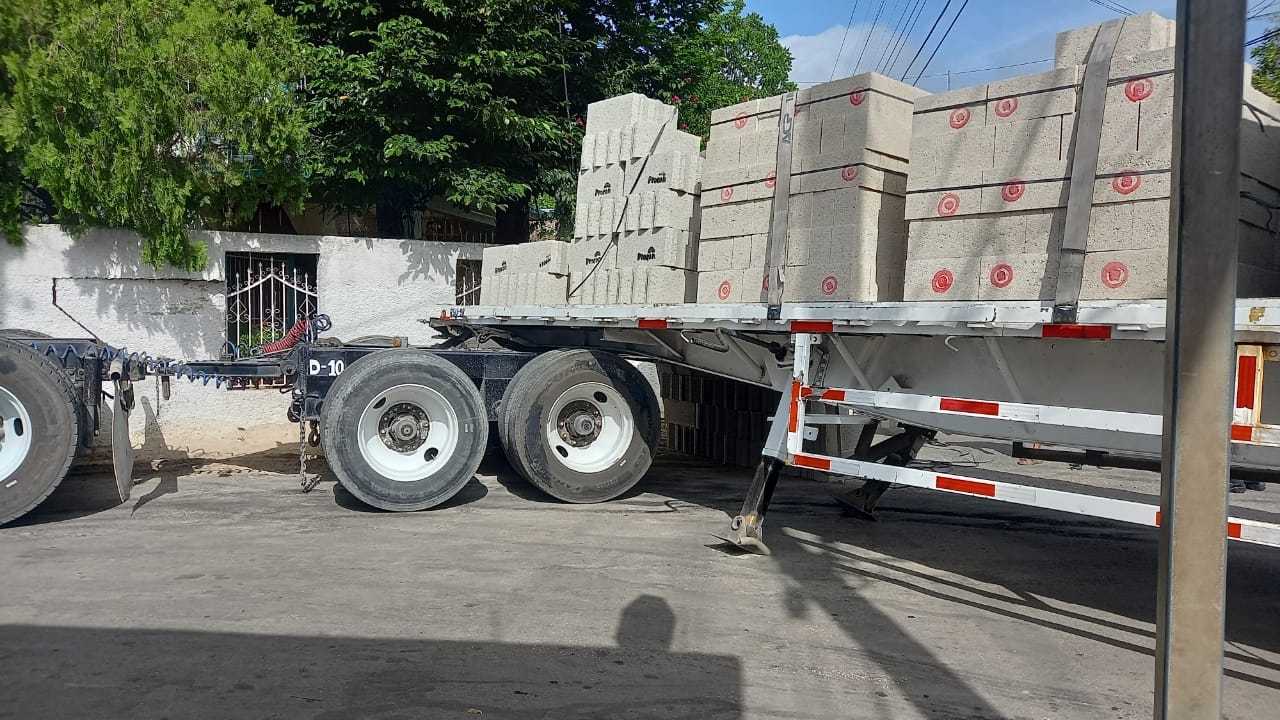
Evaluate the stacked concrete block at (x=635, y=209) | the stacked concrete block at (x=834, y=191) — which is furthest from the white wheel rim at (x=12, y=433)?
the stacked concrete block at (x=834, y=191)

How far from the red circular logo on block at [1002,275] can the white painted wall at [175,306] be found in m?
8.54

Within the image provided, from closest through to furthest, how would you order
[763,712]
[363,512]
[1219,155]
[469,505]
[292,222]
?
[1219,155]
[763,712]
[363,512]
[469,505]
[292,222]

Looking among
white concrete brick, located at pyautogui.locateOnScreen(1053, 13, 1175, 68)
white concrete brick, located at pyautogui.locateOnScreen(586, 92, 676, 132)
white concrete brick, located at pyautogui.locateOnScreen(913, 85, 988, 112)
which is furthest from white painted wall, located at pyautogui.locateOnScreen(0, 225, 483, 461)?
white concrete brick, located at pyautogui.locateOnScreen(1053, 13, 1175, 68)

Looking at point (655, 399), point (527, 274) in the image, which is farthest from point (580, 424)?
point (527, 274)

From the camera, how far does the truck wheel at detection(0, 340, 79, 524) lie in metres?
6.68

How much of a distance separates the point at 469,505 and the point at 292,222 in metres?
11.9

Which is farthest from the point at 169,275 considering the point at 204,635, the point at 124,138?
the point at 204,635

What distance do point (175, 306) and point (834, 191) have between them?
8230mm

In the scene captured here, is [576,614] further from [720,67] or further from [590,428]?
[720,67]

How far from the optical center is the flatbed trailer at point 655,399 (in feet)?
16.0

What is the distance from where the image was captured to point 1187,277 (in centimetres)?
210

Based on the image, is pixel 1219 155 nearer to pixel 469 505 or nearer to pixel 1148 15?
pixel 1148 15

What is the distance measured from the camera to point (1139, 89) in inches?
180

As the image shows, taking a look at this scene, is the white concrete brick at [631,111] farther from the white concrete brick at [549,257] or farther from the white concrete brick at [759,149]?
the white concrete brick at [759,149]
